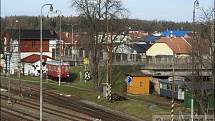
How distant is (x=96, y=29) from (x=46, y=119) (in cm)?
2467

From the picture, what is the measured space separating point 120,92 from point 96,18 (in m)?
10.0

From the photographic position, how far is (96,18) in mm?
62500

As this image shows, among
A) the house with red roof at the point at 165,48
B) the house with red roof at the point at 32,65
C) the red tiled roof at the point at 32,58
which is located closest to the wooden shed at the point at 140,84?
the house with red roof at the point at 32,65

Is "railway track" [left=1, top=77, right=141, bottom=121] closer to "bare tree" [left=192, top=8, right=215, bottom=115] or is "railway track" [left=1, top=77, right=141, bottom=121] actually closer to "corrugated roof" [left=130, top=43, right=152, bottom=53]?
"bare tree" [left=192, top=8, right=215, bottom=115]

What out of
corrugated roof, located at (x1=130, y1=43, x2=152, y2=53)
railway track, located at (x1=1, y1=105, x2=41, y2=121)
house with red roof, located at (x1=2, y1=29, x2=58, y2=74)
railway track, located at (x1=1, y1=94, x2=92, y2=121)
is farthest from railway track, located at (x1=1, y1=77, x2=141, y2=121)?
corrugated roof, located at (x1=130, y1=43, x2=152, y2=53)

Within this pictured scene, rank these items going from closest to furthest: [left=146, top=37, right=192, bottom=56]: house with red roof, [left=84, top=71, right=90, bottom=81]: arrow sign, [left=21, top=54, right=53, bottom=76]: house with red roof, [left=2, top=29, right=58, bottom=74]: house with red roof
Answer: [left=84, top=71, right=90, bottom=81]: arrow sign
[left=21, top=54, right=53, bottom=76]: house with red roof
[left=2, top=29, right=58, bottom=74]: house with red roof
[left=146, top=37, right=192, bottom=56]: house with red roof

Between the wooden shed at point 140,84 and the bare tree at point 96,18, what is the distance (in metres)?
5.17

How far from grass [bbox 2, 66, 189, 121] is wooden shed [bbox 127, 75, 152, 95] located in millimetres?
1637

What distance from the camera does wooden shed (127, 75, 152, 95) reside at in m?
57.4

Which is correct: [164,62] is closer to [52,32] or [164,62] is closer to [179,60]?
[179,60]

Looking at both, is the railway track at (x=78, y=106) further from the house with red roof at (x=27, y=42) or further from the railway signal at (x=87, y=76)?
the house with red roof at (x=27, y=42)

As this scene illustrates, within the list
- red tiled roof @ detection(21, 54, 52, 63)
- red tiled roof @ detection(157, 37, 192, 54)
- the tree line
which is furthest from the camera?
red tiled roof @ detection(157, 37, 192, 54)

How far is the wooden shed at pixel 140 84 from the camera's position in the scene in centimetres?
5744

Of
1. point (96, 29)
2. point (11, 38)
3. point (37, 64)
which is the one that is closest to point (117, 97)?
point (96, 29)
